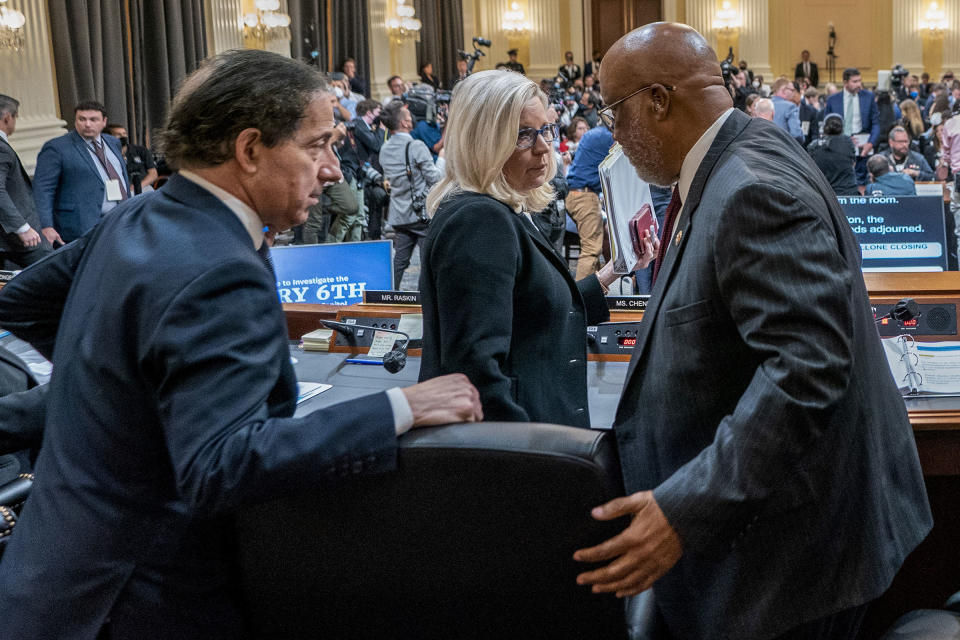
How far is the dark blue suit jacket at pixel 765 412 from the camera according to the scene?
3.94 feet

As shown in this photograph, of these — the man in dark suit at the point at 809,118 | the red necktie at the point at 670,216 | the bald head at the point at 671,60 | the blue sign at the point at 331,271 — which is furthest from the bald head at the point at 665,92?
the man in dark suit at the point at 809,118

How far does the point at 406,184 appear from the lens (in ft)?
22.9

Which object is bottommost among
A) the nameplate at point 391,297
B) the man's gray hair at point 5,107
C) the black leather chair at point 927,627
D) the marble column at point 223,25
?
the black leather chair at point 927,627

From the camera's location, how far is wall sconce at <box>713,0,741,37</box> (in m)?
20.9

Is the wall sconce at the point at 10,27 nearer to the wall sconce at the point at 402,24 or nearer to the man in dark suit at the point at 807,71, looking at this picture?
the wall sconce at the point at 402,24

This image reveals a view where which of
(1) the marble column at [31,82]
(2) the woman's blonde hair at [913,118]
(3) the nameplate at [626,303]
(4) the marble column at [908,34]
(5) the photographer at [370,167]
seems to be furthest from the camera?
(4) the marble column at [908,34]

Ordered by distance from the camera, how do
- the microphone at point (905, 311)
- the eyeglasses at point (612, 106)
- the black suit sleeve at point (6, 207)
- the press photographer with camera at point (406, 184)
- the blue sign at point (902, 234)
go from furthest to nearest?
1. the press photographer with camera at point (406, 184)
2. the black suit sleeve at point (6, 207)
3. the blue sign at point (902, 234)
4. the microphone at point (905, 311)
5. the eyeglasses at point (612, 106)

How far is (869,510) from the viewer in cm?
133

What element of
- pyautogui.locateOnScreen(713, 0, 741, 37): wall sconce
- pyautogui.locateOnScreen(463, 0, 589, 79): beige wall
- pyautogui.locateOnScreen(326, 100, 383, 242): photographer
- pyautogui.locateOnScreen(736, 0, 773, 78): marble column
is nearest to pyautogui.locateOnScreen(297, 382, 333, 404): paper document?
pyautogui.locateOnScreen(326, 100, 383, 242): photographer

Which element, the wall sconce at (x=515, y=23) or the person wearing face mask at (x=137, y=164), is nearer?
the person wearing face mask at (x=137, y=164)

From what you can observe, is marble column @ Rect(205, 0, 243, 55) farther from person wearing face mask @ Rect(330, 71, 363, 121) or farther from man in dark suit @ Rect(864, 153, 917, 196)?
man in dark suit @ Rect(864, 153, 917, 196)

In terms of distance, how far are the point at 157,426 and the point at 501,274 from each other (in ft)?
2.75

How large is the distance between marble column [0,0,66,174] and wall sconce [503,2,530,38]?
14661 millimetres

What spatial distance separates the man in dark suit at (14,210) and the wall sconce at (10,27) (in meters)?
1.44
